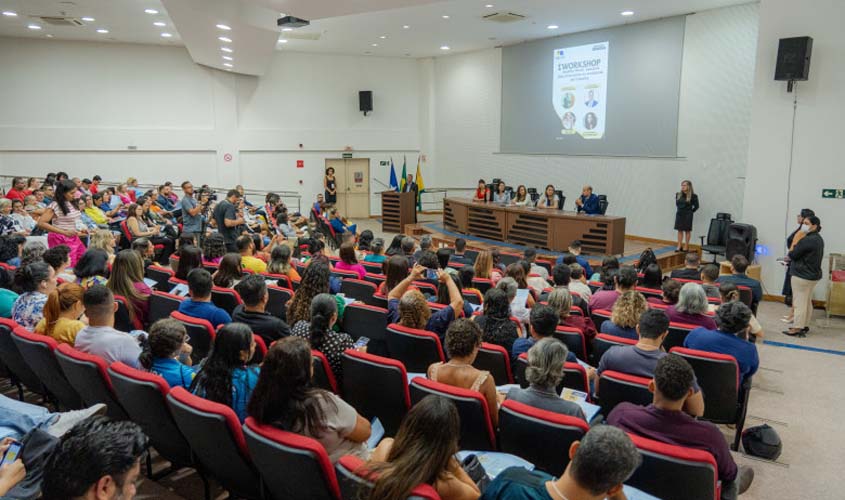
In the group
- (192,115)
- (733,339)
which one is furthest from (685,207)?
(192,115)

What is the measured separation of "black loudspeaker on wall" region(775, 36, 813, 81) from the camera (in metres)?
8.07

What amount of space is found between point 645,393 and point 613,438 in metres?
1.43

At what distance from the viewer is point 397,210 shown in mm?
15711

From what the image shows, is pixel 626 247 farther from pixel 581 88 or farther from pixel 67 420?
pixel 67 420

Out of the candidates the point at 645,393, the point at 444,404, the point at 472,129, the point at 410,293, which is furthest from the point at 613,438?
the point at 472,129

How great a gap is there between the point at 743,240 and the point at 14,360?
9113 millimetres

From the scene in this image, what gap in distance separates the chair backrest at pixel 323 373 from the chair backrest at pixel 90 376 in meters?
1.00

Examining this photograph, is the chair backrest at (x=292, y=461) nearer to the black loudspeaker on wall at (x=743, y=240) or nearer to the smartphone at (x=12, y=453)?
the smartphone at (x=12, y=453)

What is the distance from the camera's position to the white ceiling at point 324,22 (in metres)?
8.74

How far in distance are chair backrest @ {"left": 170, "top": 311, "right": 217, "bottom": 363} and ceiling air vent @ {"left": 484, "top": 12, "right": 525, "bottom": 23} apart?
10152 mm

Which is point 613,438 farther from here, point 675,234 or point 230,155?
point 230,155

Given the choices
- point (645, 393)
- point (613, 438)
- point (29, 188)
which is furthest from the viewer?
point (29, 188)

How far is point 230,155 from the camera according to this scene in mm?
16391

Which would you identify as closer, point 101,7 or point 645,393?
point 645,393
